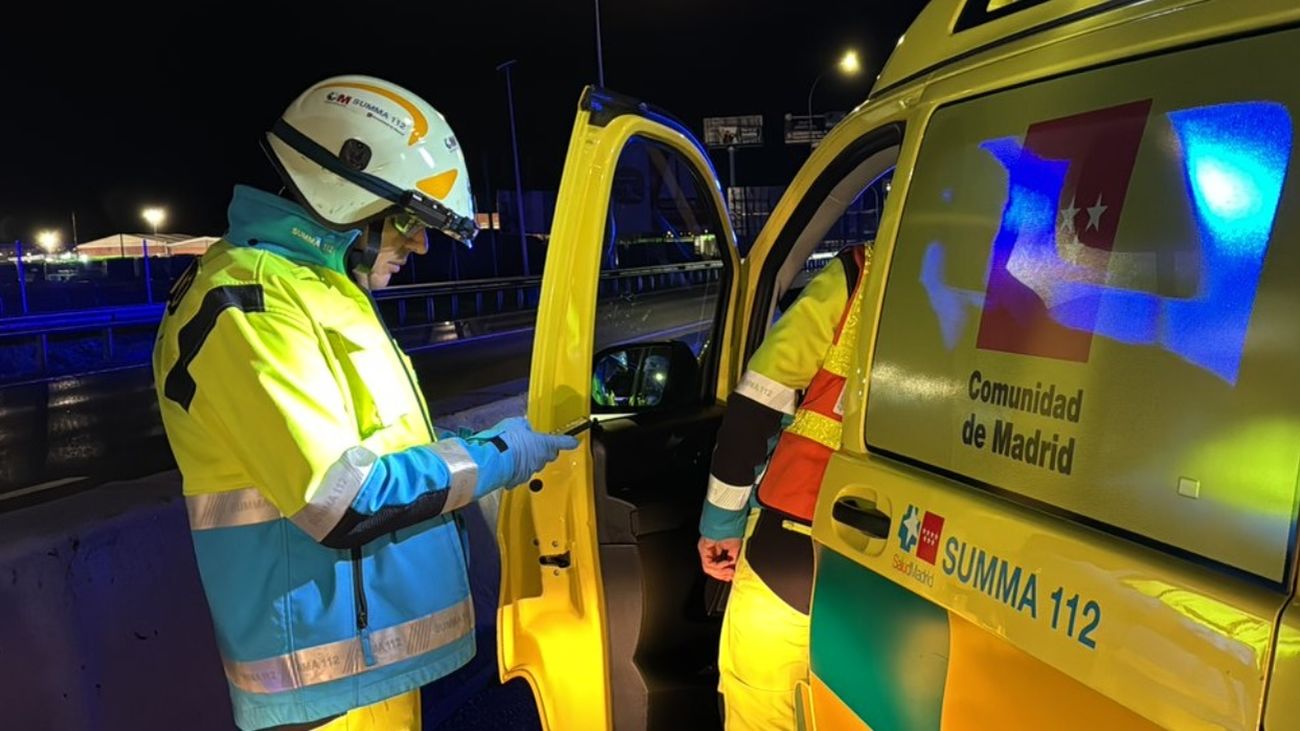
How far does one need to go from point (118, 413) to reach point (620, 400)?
9.48 meters

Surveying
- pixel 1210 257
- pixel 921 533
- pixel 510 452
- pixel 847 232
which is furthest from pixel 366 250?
pixel 847 232

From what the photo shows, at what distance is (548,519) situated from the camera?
229cm

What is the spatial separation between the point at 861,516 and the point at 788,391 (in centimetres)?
61

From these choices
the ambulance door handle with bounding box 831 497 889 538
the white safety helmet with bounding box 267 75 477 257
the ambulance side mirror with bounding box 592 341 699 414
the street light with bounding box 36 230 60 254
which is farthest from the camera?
the street light with bounding box 36 230 60 254

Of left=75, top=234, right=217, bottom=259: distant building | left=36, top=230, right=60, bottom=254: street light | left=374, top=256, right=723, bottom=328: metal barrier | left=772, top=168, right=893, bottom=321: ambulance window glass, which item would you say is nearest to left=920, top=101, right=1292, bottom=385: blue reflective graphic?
left=772, top=168, right=893, bottom=321: ambulance window glass

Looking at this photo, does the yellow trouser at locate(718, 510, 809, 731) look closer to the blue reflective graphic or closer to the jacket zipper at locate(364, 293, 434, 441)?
the jacket zipper at locate(364, 293, 434, 441)

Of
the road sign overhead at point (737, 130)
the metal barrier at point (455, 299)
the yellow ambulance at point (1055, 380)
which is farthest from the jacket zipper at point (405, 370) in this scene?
the road sign overhead at point (737, 130)

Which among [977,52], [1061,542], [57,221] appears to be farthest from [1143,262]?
[57,221]

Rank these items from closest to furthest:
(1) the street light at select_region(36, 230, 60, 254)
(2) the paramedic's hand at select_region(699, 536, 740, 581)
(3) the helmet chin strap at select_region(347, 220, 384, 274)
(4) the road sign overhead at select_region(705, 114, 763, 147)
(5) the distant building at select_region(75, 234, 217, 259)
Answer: (3) the helmet chin strap at select_region(347, 220, 384, 274)
(2) the paramedic's hand at select_region(699, 536, 740, 581)
(4) the road sign overhead at select_region(705, 114, 763, 147)
(5) the distant building at select_region(75, 234, 217, 259)
(1) the street light at select_region(36, 230, 60, 254)

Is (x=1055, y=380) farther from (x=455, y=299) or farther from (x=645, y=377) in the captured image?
(x=455, y=299)

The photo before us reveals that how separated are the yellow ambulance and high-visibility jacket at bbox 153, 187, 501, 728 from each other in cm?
44

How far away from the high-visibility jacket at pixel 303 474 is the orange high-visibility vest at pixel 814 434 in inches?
26.5

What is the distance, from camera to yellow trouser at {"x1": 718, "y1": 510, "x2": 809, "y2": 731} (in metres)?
2.12

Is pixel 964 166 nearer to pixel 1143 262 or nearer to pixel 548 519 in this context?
pixel 1143 262
